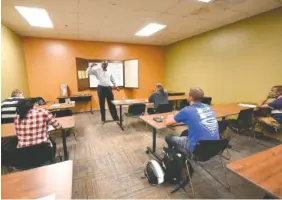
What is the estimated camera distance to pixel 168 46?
707 centimetres

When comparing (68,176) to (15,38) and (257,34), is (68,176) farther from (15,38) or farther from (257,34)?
(15,38)

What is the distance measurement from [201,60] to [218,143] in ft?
13.2

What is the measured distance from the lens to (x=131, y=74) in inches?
253

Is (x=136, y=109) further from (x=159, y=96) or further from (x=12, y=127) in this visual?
(x=12, y=127)

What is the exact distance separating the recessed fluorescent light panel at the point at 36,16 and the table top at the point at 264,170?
4.04 m

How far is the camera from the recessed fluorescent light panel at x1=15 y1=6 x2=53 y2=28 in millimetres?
3264

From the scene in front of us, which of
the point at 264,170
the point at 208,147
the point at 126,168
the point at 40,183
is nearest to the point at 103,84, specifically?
the point at 126,168

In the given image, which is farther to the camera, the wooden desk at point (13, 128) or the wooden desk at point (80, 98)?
the wooden desk at point (80, 98)

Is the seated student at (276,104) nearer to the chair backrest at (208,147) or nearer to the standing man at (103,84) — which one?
the chair backrest at (208,147)

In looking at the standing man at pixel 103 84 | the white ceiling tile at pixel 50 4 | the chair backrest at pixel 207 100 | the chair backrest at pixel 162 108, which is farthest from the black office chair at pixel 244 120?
the white ceiling tile at pixel 50 4

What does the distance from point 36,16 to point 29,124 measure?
2.90 m

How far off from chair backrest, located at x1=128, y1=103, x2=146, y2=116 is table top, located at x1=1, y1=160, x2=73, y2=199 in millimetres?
2810

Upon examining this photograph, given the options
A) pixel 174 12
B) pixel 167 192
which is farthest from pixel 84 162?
pixel 174 12

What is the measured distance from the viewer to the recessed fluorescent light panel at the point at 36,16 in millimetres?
3264
